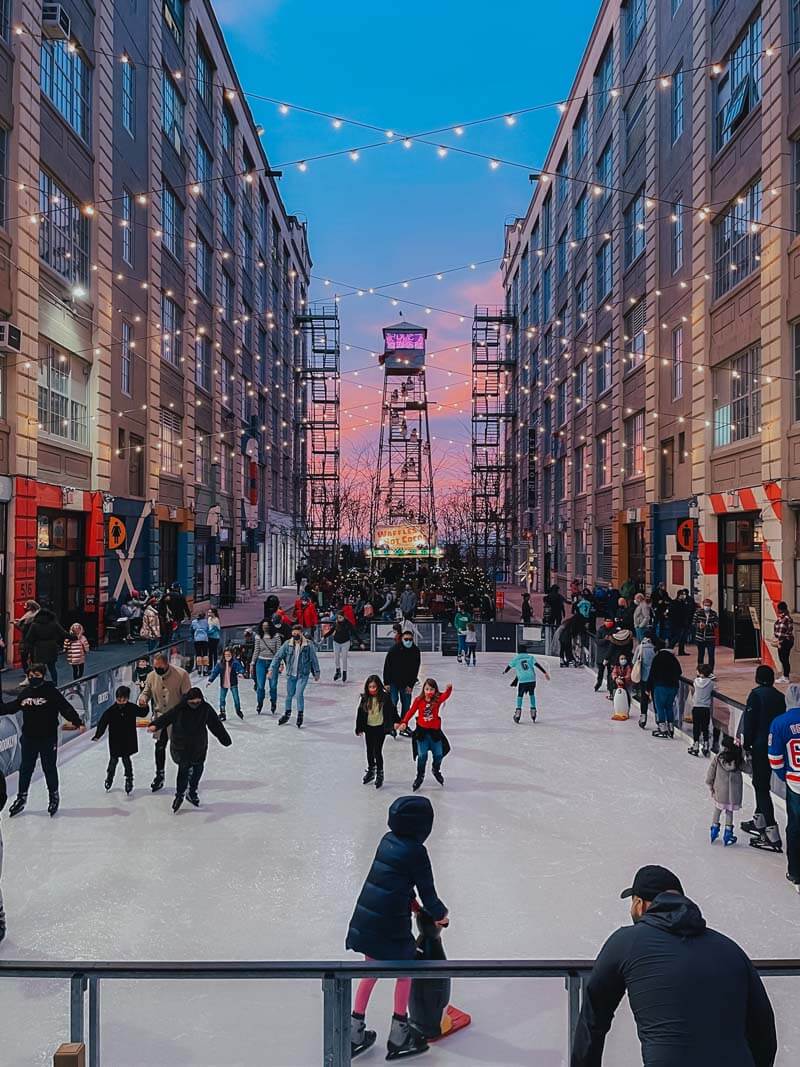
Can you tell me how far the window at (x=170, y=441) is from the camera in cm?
2736

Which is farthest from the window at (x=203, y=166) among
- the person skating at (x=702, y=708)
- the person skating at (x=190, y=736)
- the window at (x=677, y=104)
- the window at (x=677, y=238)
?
the person skating at (x=702, y=708)

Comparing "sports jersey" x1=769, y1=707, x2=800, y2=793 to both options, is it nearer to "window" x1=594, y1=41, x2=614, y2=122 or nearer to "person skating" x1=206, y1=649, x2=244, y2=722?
"person skating" x1=206, y1=649, x2=244, y2=722

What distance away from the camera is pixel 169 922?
5734mm

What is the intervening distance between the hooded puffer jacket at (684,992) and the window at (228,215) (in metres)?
38.5

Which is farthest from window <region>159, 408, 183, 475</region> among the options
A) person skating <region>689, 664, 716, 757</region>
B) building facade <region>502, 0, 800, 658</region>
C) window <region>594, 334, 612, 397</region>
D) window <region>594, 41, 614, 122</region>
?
window <region>594, 41, 614, 122</region>

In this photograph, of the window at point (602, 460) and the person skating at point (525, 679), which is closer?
the person skating at point (525, 679)

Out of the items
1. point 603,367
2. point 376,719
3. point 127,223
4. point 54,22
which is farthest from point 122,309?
point 603,367

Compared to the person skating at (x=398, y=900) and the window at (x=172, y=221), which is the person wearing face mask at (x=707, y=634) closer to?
the person skating at (x=398, y=900)

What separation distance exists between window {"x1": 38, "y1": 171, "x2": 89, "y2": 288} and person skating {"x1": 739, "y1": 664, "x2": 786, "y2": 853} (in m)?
17.8

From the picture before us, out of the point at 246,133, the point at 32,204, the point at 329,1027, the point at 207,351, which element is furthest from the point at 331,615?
the point at 246,133

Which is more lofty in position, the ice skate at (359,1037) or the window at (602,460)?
the window at (602,460)

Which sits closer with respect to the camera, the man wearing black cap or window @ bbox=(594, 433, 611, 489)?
the man wearing black cap

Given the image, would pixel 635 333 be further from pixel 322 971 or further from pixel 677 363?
pixel 322 971

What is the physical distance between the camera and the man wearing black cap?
7.36 ft
